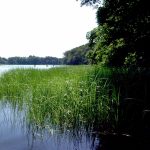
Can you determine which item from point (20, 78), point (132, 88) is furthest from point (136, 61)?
point (132, 88)

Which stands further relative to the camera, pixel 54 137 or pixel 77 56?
pixel 77 56

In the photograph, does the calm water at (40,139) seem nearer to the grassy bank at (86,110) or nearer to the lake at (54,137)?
the lake at (54,137)

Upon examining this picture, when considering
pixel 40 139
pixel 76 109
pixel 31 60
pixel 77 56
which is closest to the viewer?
pixel 40 139

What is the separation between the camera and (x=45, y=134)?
6.90 meters

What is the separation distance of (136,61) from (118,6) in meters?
4.39

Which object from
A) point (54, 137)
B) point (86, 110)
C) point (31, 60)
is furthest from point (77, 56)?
point (54, 137)

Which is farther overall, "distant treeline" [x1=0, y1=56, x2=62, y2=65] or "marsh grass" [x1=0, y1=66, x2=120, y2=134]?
"distant treeline" [x1=0, y1=56, x2=62, y2=65]

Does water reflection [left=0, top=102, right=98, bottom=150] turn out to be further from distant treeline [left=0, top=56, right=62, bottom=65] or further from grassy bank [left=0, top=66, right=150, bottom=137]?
distant treeline [left=0, top=56, right=62, bottom=65]

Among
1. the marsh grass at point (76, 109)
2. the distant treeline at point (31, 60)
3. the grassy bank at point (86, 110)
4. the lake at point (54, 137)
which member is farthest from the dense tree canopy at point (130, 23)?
the distant treeline at point (31, 60)

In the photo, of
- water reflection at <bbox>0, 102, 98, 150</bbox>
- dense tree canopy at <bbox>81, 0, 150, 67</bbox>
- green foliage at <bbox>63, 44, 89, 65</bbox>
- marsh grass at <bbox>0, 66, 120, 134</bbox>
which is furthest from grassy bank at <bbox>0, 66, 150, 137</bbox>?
green foliage at <bbox>63, 44, 89, 65</bbox>

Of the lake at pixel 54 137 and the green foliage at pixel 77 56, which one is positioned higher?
the green foliage at pixel 77 56

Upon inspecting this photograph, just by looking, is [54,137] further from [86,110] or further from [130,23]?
[130,23]

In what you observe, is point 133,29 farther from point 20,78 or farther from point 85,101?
point 85,101

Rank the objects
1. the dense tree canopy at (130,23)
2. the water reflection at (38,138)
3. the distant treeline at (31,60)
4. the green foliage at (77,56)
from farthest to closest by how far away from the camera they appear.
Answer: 1. the distant treeline at (31,60)
2. the green foliage at (77,56)
3. the dense tree canopy at (130,23)
4. the water reflection at (38,138)
